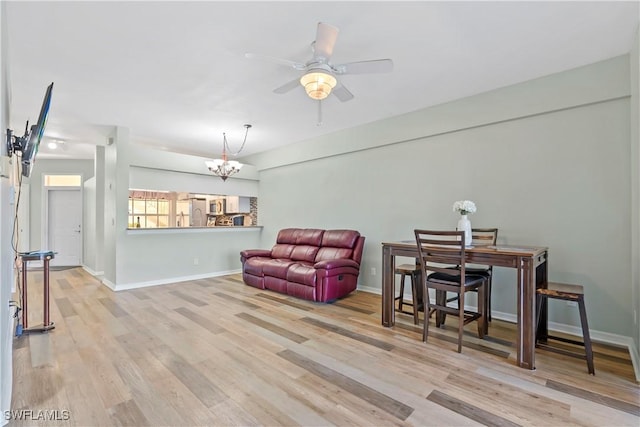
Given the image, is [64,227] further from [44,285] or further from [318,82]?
[318,82]

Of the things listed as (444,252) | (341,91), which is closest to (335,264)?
(444,252)

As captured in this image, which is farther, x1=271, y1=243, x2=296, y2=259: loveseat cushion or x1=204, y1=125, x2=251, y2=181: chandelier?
x1=271, y1=243, x2=296, y2=259: loveseat cushion

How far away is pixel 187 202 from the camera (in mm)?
7324

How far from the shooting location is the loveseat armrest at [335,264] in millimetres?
4309

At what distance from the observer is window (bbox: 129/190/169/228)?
6.54 m

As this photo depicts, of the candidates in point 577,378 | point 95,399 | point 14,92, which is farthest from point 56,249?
point 577,378

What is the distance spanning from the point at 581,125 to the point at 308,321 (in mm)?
3574

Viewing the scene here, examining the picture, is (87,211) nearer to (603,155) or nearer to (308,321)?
(308,321)

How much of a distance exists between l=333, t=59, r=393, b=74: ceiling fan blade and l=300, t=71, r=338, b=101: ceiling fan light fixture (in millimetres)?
103

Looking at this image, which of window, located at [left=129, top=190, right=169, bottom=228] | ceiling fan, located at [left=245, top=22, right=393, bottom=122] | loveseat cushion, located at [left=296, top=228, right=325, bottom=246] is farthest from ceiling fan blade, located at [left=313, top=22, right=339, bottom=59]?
window, located at [left=129, top=190, right=169, bottom=228]

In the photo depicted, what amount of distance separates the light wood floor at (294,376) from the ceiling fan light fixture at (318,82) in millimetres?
2304

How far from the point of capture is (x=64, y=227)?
24.5 feet

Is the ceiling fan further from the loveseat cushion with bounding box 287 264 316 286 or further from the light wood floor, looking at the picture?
the loveseat cushion with bounding box 287 264 316 286

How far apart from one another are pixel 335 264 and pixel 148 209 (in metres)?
4.74
